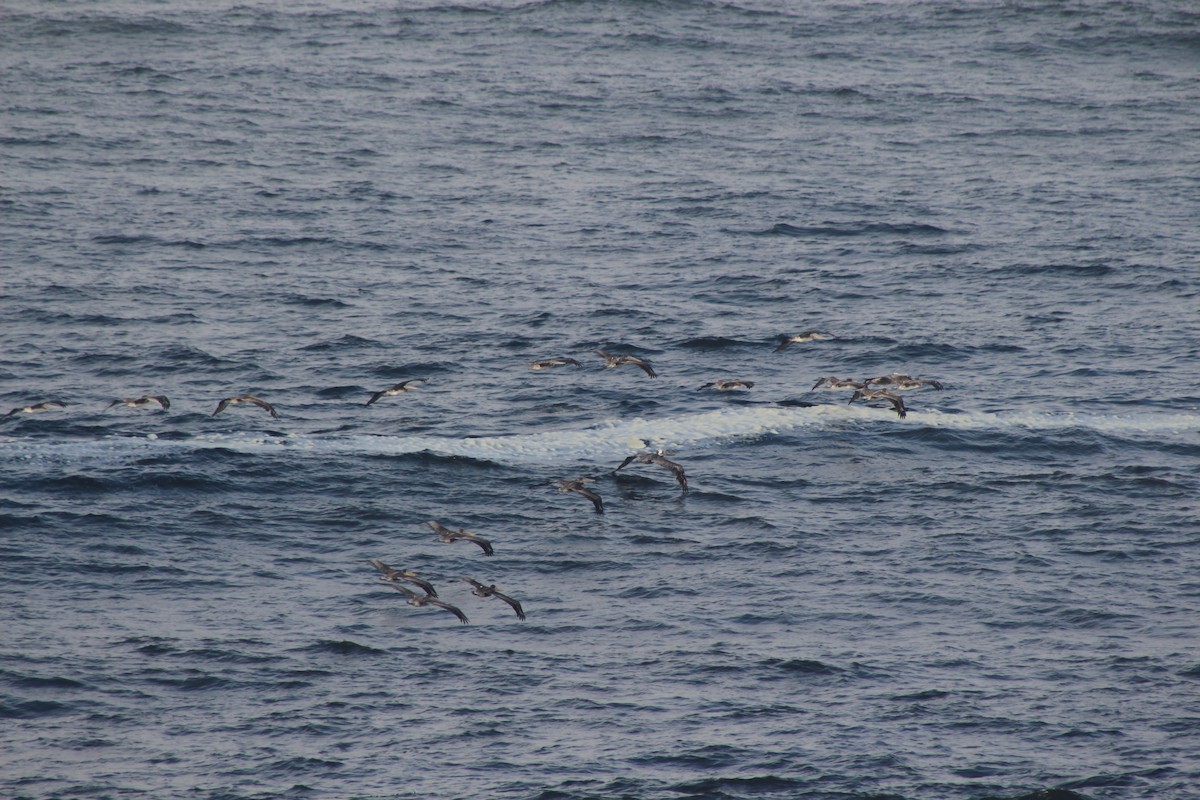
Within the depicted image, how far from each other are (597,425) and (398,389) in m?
6.78

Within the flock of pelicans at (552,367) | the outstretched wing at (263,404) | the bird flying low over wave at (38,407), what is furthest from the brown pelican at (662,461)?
the bird flying low over wave at (38,407)

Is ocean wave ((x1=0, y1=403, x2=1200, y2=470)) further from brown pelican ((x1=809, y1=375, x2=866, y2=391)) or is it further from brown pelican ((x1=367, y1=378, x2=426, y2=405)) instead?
brown pelican ((x1=367, y1=378, x2=426, y2=405))

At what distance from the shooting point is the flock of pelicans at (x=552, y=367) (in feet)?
132

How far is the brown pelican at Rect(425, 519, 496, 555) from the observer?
4141 cm

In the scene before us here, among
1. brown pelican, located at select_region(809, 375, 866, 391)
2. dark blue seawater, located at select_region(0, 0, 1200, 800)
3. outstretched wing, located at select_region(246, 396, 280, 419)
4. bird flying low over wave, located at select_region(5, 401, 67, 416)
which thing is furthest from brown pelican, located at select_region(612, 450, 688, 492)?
bird flying low over wave, located at select_region(5, 401, 67, 416)

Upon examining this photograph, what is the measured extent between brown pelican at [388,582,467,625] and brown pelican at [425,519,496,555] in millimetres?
1963

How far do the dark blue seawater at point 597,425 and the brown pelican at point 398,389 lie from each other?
804mm

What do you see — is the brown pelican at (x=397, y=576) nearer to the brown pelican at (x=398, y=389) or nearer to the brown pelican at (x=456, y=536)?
the brown pelican at (x=456, y=536)

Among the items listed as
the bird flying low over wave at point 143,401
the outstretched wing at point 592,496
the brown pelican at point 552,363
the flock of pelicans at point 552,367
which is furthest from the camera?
the brown pelican at point 552,363

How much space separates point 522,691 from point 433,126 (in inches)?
2200

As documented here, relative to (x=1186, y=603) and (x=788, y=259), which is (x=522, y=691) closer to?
(x=1186, y=603)

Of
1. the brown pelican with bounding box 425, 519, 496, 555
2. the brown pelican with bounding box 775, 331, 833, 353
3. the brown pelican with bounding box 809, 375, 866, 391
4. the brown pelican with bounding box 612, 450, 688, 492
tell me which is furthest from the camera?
the brown pelican with bounding box 775, 331, 833, 353

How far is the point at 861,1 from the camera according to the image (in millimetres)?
113312

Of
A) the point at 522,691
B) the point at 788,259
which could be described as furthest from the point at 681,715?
the point at 788,259
